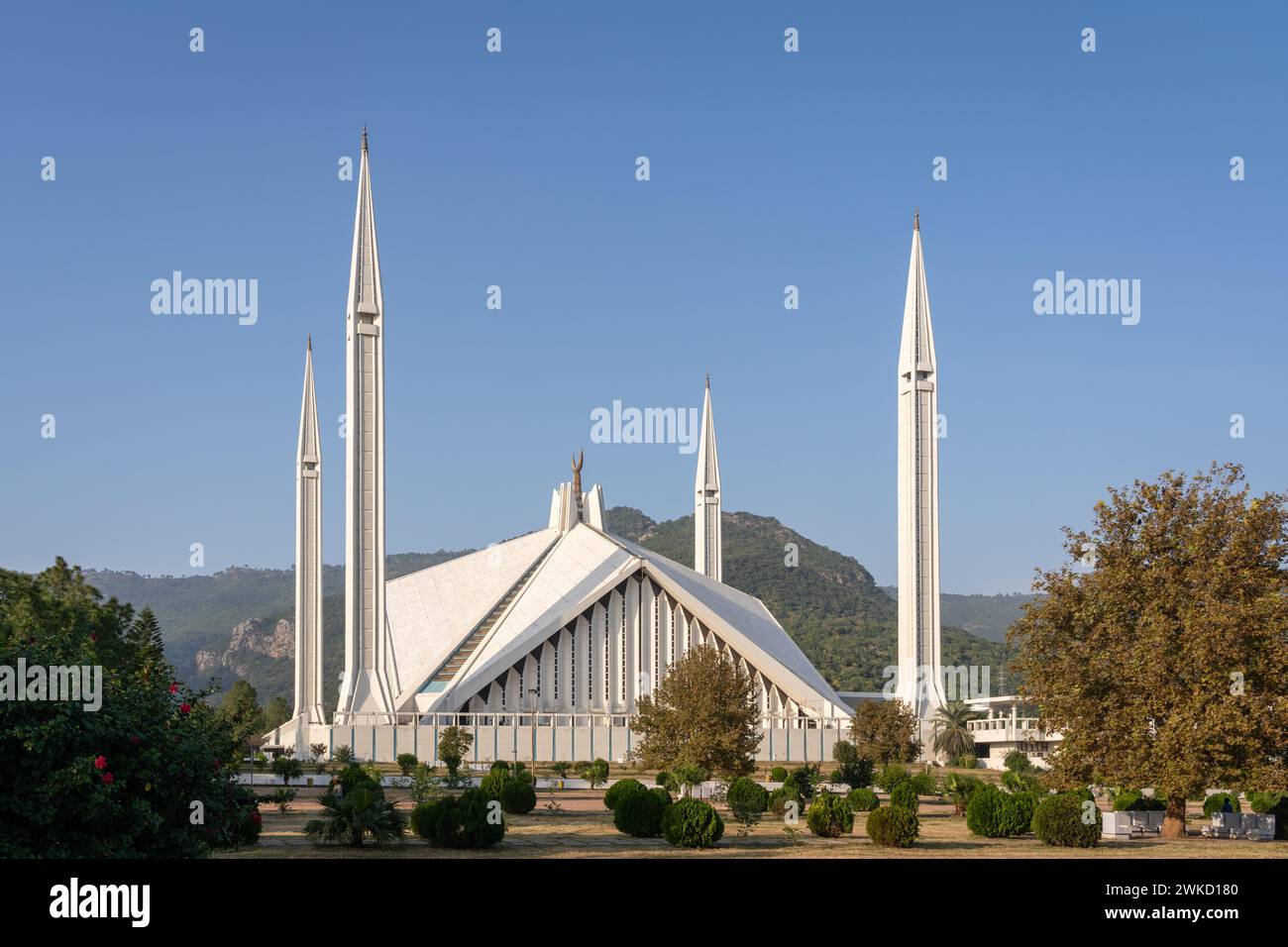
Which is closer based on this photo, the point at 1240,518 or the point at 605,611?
the point at 1240,518

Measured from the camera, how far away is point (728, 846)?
17719 millimetres

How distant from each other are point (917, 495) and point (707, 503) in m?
13.8

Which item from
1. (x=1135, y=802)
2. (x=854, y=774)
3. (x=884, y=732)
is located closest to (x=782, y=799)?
(x=854, y=774)

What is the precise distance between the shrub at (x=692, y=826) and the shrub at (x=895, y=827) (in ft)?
6.51

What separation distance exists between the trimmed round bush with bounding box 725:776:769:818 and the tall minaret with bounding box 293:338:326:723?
108 ft

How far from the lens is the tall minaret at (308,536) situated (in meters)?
51.1

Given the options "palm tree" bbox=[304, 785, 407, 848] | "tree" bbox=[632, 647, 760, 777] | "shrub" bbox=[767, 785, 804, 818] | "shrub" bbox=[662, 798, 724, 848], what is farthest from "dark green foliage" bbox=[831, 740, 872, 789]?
"palm tree" bbox=[304, 785, 407, 848]

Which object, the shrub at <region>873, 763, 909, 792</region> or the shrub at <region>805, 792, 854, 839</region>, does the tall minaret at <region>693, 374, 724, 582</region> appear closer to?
the shrub at <region>873, 763, 909, 792</region>

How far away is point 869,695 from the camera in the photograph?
2352 inches

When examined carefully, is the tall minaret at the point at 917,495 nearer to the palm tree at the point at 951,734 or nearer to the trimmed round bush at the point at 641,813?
the palm tree at the point at 951,734

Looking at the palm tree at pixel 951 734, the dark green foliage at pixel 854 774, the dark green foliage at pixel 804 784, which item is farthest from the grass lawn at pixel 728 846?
the palm tree at pixel 951 734
